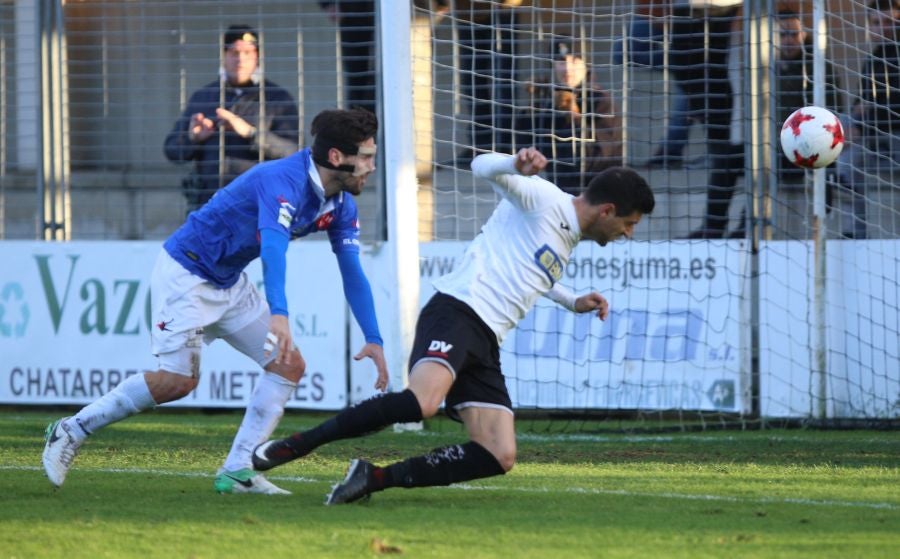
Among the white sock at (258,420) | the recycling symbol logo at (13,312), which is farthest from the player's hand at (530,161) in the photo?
the recycling symbol logo at (13,312)

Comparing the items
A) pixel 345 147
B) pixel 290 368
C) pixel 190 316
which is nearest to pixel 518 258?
pixel 345 147

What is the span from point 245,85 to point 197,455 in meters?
4.72

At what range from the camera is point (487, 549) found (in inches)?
208

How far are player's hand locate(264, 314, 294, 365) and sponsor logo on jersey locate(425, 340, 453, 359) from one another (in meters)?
0.59

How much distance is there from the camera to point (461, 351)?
6.35 m

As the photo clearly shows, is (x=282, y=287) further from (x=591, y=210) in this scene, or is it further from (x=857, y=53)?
(x=857, y=53)

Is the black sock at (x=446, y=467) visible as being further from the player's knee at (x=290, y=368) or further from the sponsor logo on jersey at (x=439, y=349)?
the player's knee at (x=290, y=368)

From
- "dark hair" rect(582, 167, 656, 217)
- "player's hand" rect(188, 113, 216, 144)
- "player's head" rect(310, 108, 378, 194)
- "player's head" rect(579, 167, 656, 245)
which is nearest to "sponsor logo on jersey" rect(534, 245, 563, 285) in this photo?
"player's head" rect(579, 167, 656, 245)

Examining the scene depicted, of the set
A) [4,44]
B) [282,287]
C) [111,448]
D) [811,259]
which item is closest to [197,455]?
[111,448]

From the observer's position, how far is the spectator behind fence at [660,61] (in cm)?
1200

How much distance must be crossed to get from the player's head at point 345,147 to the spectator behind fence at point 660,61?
5417mm

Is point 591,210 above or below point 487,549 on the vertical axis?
above

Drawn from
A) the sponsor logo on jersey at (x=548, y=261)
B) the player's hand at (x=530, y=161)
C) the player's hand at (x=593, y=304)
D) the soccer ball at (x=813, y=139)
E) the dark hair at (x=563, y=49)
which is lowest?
the player's hand at (x=593, y=304)

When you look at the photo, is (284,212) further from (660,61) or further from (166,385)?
(660,61)
